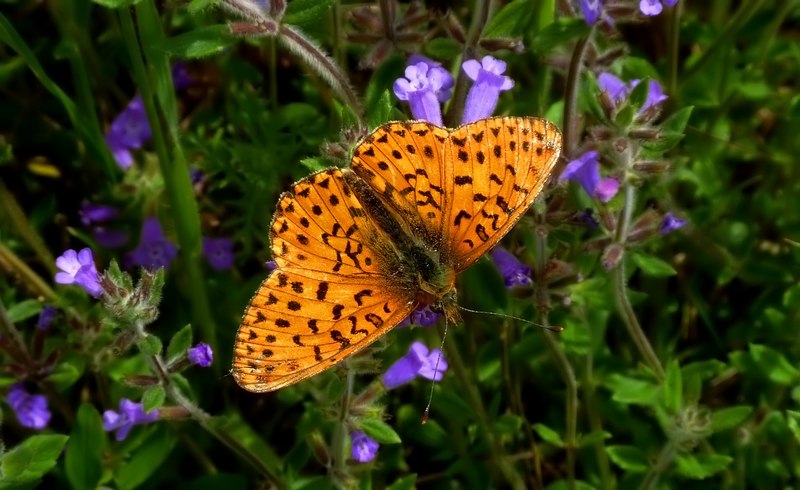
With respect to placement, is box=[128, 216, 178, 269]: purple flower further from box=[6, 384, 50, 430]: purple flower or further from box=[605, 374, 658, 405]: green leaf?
box=[605, 374, 658, 405]: green leaf

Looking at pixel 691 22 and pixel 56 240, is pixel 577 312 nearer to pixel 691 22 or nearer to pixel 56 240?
pixel 691 22

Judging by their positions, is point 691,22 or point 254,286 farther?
point 691,22

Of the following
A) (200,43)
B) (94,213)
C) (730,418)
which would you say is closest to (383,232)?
(200,43)

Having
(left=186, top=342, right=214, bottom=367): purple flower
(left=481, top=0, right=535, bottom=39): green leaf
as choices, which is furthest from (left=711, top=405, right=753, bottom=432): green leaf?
(left=186, top=342, right=214, bottom=367): purple flower

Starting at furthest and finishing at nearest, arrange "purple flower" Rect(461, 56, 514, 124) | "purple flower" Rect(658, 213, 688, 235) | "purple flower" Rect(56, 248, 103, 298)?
1. "purple flower" Rect(658, 213, 688, 235)
2. "purple flower" Rect(461, 56, 514, 124)
3. "purple flower" Rect(56, 248, 103, 298)

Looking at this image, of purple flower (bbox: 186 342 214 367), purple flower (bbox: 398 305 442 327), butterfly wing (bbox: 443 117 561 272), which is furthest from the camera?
purple flower (bbox: 398 305 442 327)

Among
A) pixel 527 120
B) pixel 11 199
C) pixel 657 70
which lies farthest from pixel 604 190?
pixel 11 199

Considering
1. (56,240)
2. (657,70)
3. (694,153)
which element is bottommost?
(56,240)
